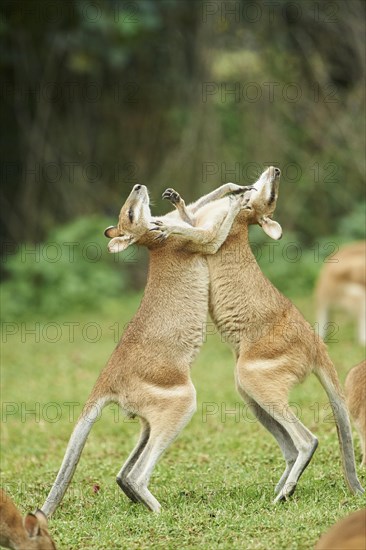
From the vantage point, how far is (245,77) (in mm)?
16281

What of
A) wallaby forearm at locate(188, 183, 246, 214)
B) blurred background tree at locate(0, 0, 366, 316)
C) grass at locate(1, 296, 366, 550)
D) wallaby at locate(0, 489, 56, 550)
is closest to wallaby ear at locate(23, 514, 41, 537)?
wallaby at locate(0, 489, 56, 550)

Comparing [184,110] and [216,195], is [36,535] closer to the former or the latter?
[216,195]

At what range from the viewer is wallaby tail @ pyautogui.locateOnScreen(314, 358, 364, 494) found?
5.78 metres

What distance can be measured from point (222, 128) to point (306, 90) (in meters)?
1.50

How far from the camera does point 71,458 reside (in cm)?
566

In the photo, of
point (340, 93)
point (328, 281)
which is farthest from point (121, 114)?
point (328, 281)

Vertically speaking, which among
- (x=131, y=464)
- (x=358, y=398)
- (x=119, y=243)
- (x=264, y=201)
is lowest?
(x=131, y=464)

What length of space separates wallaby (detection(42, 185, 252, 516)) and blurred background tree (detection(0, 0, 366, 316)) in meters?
9.40

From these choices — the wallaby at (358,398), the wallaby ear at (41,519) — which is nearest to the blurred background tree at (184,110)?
the wallaby at (358,398)

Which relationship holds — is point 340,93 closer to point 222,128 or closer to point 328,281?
point 222,128

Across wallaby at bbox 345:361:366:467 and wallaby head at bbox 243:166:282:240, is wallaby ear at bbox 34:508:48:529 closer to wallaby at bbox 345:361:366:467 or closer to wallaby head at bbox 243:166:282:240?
wallaby at bbox 345:361:366:467

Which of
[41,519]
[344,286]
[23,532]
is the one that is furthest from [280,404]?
[344,286]

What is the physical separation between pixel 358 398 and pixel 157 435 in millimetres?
1239

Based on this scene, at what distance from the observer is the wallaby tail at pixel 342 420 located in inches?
228
